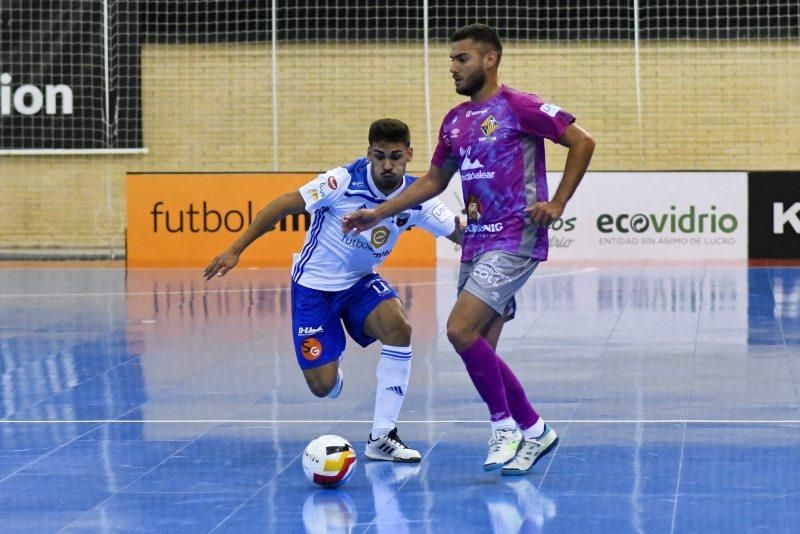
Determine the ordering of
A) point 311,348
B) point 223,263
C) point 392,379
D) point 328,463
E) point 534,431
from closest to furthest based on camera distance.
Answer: point 328,463
point 534,431
point 223,263
point 392,379
point 311,348

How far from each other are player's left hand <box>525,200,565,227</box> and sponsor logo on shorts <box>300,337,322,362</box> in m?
1.43

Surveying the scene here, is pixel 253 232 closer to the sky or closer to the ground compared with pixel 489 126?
closer to the ground

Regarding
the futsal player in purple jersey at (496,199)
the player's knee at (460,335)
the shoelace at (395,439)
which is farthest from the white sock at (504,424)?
the shoelace at (395,439)

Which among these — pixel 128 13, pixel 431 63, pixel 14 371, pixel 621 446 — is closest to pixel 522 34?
pixel 431 63

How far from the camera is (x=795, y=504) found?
584 cm

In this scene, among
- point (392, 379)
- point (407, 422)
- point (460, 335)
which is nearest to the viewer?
point (460, 335)

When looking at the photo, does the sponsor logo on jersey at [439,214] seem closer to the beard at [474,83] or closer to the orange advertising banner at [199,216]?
the beard at [474,83]

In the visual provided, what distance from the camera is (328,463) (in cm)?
624

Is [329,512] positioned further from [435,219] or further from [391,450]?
[435,219]

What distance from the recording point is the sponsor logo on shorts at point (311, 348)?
7230mm

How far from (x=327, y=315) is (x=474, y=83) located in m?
1.49

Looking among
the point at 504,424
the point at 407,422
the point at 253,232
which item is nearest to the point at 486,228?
the point at 504,424

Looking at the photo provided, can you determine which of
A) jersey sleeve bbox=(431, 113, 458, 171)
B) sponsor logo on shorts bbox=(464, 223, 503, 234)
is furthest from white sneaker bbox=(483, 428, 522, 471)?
jersey sleeve bbox=(431, 113, 458, 171)

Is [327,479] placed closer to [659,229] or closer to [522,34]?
[659,229]
